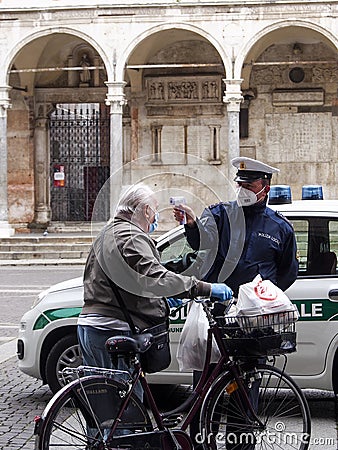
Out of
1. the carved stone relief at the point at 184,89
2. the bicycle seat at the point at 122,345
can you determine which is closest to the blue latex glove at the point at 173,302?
the bicycle seat at the point at 122,345

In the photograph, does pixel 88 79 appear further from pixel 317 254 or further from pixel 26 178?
pixel 317 254

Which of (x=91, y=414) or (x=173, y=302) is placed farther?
(x=173, y=302)

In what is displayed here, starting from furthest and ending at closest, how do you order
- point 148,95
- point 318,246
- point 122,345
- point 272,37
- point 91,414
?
point 148,95 < point 272,37 < point 318,246 < point 122,345 < point 91,414

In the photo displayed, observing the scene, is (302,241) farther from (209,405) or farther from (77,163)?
(77,163)

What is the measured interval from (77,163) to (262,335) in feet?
82.1

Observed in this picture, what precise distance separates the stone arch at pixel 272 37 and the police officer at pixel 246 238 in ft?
66.8

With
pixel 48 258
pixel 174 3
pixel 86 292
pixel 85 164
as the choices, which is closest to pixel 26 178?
pixel 85 164

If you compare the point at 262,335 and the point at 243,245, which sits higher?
the point at 243,245

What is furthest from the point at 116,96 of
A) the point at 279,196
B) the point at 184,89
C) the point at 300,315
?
the point at 300,315

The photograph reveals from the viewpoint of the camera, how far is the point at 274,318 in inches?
204

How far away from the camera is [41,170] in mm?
29734

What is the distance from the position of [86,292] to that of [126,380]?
0.60 metres

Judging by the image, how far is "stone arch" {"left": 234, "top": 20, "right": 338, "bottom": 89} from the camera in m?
25.6

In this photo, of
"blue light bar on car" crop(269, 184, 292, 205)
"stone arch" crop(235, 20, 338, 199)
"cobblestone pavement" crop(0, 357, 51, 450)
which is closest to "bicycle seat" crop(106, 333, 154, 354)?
"cobblestone pavement" crop(0, 357, 51, 450)
